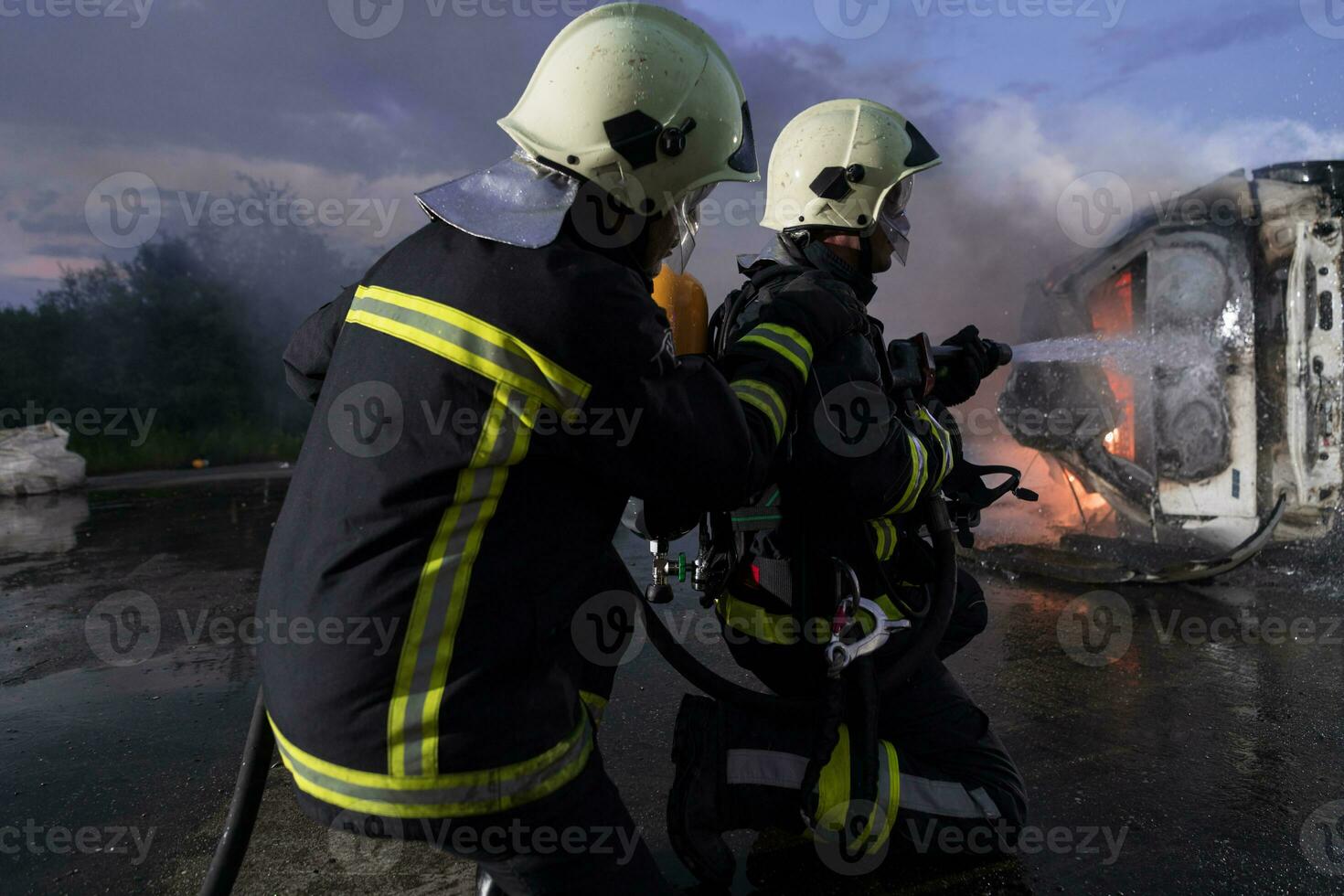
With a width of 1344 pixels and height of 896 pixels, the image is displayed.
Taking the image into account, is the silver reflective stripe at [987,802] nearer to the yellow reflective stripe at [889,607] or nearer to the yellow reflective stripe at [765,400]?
the yellow reflective stripe at [889,607]

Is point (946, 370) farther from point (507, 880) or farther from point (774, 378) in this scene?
point (507, 880)

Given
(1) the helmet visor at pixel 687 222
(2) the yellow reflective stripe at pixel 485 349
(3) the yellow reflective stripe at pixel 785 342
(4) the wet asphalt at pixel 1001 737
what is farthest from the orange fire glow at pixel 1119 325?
(2) the yellow reflective stripe at pixel 485 349

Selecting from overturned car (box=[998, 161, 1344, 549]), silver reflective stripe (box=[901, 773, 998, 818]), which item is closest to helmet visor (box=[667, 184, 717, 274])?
silver reflective stripe (box=[901, 773, 998, 818])

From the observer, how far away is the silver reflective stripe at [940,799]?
221 cm

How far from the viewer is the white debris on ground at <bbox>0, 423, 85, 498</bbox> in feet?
30.2

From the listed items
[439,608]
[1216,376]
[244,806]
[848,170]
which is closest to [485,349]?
[439,608]

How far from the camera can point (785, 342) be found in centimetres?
195

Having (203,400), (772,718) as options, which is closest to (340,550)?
(772,718)

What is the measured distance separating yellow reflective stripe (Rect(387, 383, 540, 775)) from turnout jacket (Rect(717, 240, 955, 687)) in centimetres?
82

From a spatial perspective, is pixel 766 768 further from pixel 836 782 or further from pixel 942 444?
pixel 942 444

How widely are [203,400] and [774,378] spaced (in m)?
17.6

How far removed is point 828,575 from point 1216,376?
4.56 meters

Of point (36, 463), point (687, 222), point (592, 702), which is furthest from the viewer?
point (36, 463)

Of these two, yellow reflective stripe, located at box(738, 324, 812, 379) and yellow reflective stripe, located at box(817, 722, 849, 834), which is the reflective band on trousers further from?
yellow reflective stripe, located at box(738, 324, 812, 379)
